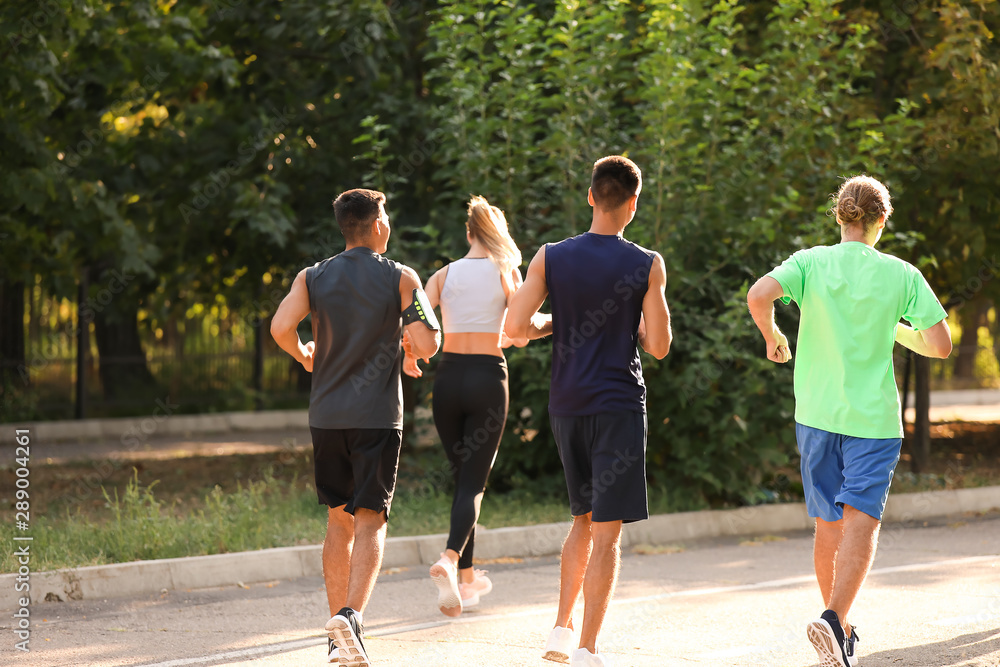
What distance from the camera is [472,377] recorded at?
5.88 metres

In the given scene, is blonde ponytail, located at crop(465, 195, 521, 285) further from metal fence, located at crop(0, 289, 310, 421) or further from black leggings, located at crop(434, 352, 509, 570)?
metal fence, located at crop(0, 289, 310, 421)

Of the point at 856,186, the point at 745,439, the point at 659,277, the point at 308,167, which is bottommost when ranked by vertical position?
the point at 745,439

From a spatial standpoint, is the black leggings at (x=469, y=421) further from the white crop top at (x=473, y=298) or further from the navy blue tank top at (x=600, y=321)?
the navy blue tank top at (x=600, y=321)

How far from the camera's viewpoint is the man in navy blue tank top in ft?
14.3

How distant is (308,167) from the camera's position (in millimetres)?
11094

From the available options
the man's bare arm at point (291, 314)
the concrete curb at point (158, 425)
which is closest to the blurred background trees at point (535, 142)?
the concrete curb at point (158, 425)

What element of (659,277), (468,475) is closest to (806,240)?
(468,475)

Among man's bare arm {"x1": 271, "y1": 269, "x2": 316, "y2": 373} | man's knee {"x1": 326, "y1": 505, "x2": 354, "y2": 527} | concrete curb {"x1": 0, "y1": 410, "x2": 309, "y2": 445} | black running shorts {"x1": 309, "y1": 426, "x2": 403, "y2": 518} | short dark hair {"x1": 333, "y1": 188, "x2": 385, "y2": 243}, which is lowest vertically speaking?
concrete curb {"x1": 0, "y1": 410, "x2": 309, "y2": 445}

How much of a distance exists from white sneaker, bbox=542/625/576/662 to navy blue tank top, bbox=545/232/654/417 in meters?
0.87

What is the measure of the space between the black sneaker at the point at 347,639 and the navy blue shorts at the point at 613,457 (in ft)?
3.46

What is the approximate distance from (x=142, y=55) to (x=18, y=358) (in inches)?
340

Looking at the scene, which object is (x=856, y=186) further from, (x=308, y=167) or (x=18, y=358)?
(x=18, y=358)

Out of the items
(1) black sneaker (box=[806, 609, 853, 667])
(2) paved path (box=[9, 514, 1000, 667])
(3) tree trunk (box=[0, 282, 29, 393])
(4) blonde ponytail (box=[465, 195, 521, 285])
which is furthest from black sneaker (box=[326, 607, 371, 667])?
(3) tree trunk (box=[0, 282, 29, 393])

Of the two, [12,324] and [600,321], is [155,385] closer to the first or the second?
[12,324]
